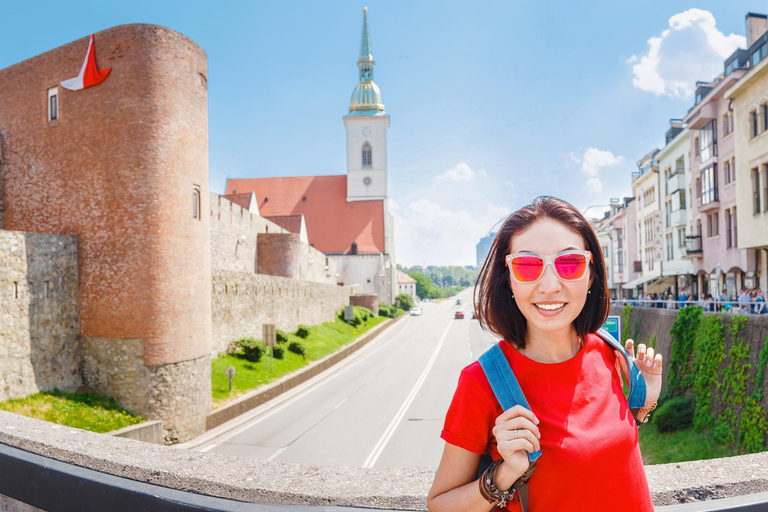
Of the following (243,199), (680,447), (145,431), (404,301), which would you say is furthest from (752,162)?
(404,301)

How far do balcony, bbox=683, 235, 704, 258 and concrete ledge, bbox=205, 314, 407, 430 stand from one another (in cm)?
2056

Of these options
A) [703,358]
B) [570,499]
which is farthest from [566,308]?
[703,358]

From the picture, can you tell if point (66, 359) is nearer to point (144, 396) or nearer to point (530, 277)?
point (144, 396)

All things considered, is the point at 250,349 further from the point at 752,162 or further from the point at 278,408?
the point at 752,162

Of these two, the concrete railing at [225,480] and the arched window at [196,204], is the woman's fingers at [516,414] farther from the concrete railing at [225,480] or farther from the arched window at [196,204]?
the arched window at [196,204]

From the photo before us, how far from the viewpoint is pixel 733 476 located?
2.26 meters

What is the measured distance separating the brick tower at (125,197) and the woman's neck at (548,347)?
16.5 metres

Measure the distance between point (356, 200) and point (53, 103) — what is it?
58797 millimetres

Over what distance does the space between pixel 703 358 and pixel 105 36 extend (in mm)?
18881

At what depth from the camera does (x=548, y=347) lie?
1801 millimetres

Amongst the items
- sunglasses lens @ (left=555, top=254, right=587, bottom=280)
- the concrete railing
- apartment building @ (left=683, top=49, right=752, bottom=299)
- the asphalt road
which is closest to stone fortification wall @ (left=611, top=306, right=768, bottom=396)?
apartment building @ (left=683, top=49, right=752, bottom=299)

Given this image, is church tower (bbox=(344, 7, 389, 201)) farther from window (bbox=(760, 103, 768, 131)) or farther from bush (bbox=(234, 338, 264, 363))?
window (bbox=(760, 103, 768, 131))

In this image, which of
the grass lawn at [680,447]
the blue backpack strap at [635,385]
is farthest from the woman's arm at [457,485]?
the grass lawn at [680,447]

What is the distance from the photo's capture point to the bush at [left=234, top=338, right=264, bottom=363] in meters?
25.0
